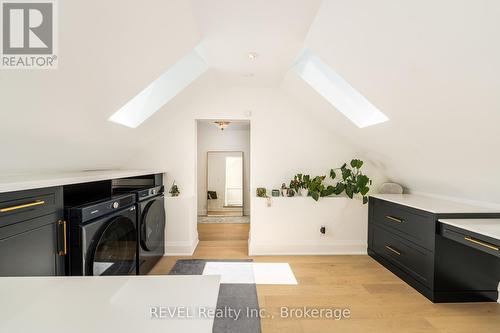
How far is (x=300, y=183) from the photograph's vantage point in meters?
3.42

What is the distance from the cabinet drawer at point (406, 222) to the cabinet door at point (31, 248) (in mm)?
2935

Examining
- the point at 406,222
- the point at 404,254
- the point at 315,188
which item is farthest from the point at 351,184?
the point at 404,254

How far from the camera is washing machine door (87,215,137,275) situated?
1699 millimetres

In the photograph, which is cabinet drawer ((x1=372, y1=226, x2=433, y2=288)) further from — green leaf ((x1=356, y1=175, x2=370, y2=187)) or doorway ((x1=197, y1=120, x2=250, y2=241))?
doorway ((x1=197, y1=120, x2=250, y2=241))

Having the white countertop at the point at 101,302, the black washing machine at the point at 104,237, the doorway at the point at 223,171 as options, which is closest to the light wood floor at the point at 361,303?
the black washing machine at the point at 104,237

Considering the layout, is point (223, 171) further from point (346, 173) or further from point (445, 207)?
point (445, 207)

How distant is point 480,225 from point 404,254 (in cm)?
87

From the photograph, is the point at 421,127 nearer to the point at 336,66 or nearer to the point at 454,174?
the point at 454,174

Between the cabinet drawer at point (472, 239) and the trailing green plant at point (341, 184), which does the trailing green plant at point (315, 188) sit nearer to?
the trailing green plant at point (341, 184)

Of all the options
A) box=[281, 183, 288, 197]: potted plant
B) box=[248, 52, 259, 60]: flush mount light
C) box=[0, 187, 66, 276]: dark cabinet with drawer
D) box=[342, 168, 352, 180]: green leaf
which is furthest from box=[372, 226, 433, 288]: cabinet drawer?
box=[0, 187, 66, 276]: dark cabinet with drawer

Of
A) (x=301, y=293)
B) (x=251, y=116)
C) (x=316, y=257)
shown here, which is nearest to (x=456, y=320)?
(x=301, y=293)

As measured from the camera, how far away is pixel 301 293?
2303mm

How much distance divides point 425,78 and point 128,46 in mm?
1992

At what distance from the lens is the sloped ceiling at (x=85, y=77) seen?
4.13 feet
